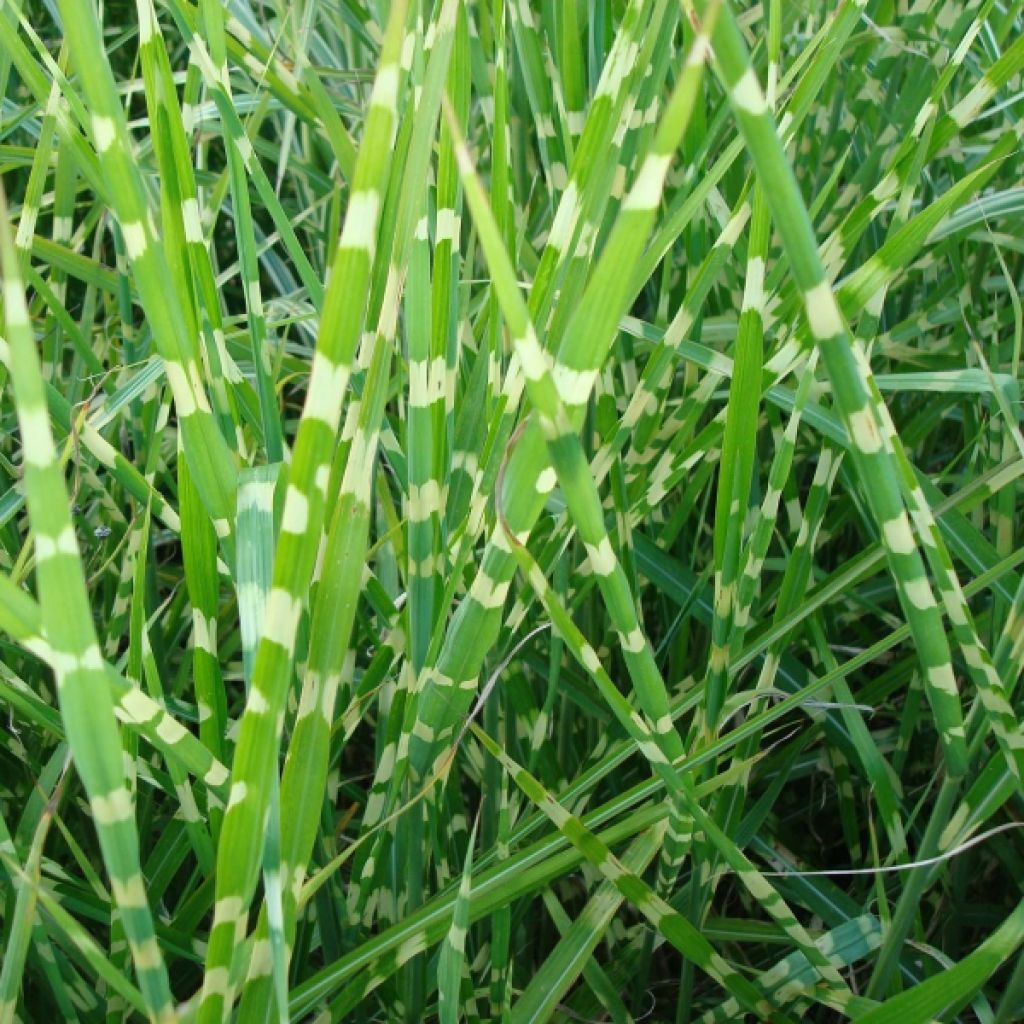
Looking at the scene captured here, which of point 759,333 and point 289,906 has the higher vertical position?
point 759,333

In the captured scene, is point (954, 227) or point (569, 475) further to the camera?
point (954, 227)

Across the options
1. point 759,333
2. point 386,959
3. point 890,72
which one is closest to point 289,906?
point 386,959

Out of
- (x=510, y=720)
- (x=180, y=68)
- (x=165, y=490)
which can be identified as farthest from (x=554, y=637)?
(x=180, y=68)

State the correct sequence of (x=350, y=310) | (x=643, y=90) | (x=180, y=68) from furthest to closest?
(x=180, y=68) → (x=643, y=90) → (x=350, y=310)

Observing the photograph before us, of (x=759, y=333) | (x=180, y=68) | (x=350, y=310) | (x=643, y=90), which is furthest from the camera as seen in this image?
(x=180, y=68)

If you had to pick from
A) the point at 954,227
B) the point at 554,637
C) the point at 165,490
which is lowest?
the point at 165,490

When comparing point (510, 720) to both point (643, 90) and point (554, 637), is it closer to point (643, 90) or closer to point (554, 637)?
point (554, 637)
